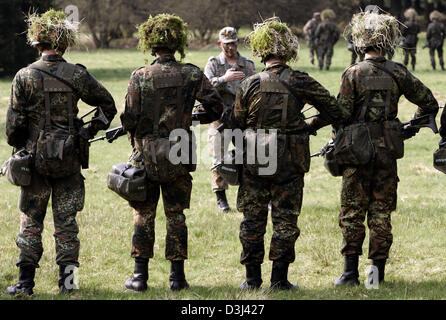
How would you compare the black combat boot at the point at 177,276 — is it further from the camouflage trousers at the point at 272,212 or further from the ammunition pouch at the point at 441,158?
the ammunition pouch at the point at 441,158

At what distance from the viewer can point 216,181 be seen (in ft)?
32.4

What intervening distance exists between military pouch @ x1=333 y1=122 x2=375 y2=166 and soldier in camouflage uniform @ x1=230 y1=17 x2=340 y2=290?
228 mm

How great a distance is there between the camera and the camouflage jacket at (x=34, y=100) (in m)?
6.20

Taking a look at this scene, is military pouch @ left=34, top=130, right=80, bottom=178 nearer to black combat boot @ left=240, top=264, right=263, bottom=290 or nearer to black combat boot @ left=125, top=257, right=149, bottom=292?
black combat boot @ left=125, top=257, right=149, bottom=292

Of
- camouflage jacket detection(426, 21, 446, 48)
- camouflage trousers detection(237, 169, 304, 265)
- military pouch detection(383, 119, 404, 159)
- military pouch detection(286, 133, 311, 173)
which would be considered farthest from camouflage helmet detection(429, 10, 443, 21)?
camouflage trousers detection(237, 169, 304, 265)

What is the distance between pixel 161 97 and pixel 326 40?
21.6m

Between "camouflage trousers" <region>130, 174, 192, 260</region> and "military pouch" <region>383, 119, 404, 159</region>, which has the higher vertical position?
"military pouch" <region>383, 119, 404, 159</region>

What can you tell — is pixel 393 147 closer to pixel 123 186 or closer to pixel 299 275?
pixel 299 275

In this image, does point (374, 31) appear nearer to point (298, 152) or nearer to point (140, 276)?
point (298, 152)

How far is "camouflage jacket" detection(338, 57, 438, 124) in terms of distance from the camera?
21.1 ft

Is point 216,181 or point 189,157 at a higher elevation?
point 189,157

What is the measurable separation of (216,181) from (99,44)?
35936 mm

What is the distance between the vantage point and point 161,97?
6203 millimetres

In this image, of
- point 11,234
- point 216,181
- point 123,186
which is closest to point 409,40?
point 216,181
